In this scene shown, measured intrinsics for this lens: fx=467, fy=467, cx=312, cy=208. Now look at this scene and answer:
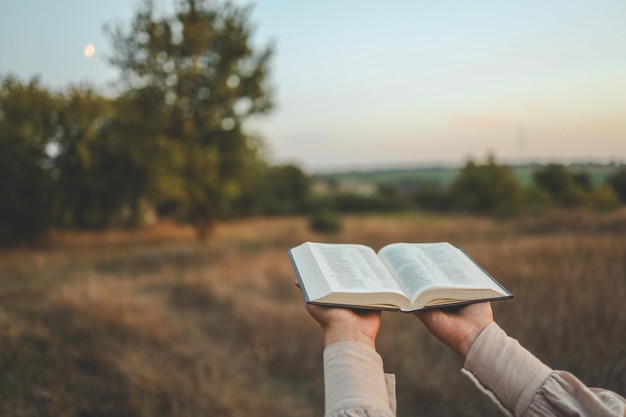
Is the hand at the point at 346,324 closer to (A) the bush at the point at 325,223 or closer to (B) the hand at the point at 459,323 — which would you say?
(B) the hand at the point at 459,323

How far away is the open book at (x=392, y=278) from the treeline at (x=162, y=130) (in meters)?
6.22

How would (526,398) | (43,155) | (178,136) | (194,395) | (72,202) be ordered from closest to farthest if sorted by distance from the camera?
(526,398)
(194,395)
(43,155)
(72,202)
(178,136)

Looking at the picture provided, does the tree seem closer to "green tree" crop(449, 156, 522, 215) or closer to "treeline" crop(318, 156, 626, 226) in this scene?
"treeline" crop(318, 156, 626, 226)

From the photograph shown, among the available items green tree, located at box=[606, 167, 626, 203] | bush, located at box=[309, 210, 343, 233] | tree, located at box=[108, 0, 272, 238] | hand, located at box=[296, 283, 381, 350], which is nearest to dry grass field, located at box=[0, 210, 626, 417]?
green tree, located at box=[606, 167, 626, 203]

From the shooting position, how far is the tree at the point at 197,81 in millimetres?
12859

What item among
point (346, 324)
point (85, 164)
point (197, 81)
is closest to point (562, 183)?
point (346, 324)

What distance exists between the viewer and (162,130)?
44.9 ft

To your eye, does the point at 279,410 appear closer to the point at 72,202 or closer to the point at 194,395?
the point at 194,395

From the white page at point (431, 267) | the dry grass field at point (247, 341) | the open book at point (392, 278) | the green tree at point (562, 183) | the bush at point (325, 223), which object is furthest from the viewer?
the bush at point (325, 223)

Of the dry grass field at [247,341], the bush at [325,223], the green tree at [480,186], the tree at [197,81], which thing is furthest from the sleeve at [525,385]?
the green tree at [480,186]

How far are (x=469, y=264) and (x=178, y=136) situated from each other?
43.9 ft

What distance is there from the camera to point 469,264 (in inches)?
68.7

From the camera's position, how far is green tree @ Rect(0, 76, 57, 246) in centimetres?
539

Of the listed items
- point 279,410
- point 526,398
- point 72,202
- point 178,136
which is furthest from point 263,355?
point 178,136
